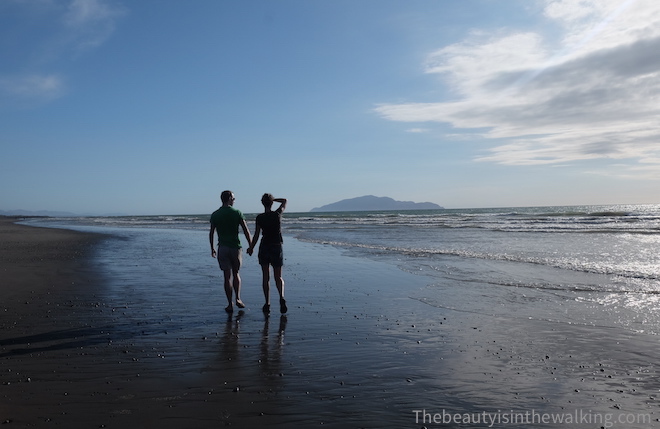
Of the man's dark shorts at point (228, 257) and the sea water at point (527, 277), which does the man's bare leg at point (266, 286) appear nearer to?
the man's dark shorts at point (228, 257)

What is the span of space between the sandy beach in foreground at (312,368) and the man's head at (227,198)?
1.93 m

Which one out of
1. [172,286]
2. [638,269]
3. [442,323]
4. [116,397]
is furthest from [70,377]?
[638,269]

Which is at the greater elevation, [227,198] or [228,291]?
[227,198]

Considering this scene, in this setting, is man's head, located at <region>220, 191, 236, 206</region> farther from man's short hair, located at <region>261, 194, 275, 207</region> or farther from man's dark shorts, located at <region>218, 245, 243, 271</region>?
man's dark shorts, located at <region>218, 245, 243, 271</region>

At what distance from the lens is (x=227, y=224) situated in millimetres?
8086

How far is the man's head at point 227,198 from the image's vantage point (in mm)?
8211

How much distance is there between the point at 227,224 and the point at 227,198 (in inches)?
18.4

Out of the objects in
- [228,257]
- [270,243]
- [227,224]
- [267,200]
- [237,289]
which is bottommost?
[237,289]

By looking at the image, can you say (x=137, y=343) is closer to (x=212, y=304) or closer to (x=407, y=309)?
(x=212, y=304)

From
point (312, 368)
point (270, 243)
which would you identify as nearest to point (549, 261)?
point (270, 243)

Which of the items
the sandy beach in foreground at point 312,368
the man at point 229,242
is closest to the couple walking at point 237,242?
the man at point 229,242

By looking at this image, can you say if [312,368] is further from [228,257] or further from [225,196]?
[225,196]

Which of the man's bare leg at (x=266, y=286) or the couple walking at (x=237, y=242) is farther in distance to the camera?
the couple walking at (x=237, y=242)

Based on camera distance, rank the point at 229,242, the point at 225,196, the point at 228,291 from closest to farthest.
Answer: the point at 228,291
the point at 229,242
the point at 225,196
